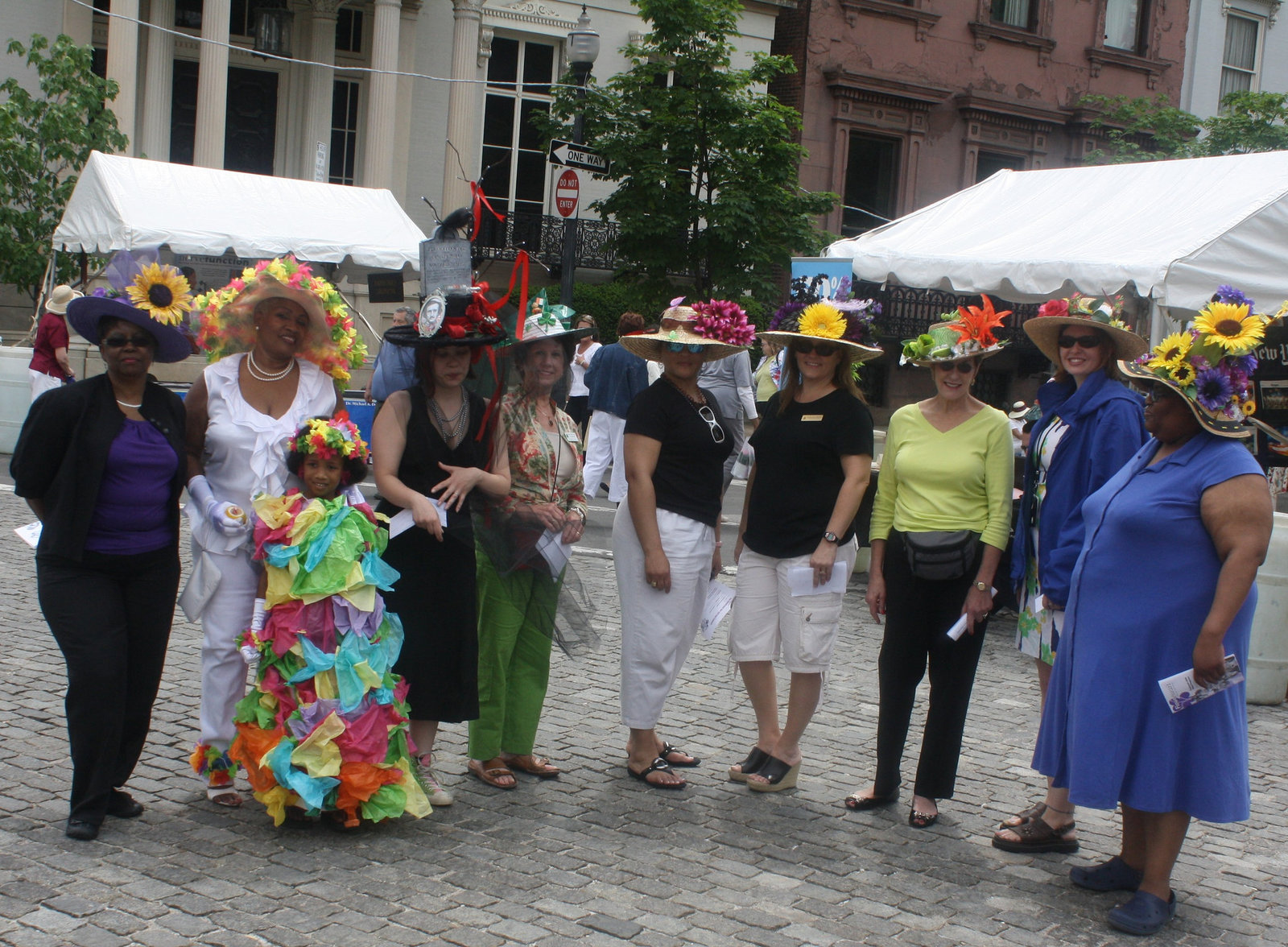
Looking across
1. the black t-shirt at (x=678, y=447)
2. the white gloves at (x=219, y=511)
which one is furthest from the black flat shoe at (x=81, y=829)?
the black t-shirt at (x=678, y=447)

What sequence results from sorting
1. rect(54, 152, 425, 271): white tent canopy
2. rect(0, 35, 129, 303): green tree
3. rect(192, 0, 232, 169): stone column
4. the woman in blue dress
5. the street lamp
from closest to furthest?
the woman in blue dress → rect(54, 152, 425, 271): white tent canopy → the street lamp → rect(0, 35, 129, 303): green tree → rect(192, 0, 232, 169): stone column

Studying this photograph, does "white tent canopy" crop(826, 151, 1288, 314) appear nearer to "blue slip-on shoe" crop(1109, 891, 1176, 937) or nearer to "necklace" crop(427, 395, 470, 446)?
"blue slip-on shoe" crop(1109, 891, 1176, 937)

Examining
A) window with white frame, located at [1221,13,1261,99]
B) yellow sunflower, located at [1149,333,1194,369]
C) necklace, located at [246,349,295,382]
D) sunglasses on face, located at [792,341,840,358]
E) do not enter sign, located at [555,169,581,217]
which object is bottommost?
necklace, located at [246,349,295,382]

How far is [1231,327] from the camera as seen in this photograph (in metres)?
4.01

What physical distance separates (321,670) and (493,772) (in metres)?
1.00

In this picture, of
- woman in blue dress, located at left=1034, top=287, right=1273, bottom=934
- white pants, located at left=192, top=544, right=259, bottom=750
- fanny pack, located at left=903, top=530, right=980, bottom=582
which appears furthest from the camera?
fanny pack, located at left=903, top=530, right=980, bottom=582

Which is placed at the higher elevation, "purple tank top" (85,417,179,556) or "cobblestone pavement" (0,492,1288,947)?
"purple tank top" (85,417,179,556)

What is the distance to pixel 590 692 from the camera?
6445mm

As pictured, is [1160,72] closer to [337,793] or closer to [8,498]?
[8,498]

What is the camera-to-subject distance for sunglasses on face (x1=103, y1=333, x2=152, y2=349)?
4391 mm

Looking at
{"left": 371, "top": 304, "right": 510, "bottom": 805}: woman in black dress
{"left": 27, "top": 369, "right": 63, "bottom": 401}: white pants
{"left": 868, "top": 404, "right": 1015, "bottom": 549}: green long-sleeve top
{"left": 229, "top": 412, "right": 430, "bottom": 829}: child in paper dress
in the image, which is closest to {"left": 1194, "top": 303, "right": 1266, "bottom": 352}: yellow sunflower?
{"left": 868, "top": 404, "right": 1015, "bottom": 549}: green long-sleeve top

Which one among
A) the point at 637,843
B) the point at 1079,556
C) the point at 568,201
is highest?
the point at 568,201

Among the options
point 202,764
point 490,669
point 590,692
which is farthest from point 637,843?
point 590,692

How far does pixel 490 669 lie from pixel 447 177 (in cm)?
1831
